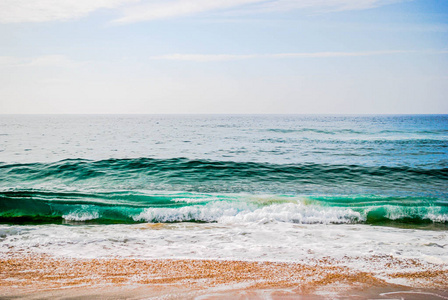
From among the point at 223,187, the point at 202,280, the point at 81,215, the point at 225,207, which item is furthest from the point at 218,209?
the point at 202,280

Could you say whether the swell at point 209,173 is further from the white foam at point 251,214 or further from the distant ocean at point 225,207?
the white foam at point 251,214

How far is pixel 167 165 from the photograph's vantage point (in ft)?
58.9

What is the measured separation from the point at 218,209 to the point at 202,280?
17.2 feet

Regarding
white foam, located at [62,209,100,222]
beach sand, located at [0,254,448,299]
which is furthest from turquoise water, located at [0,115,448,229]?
beach sand, located at [0,254,448,299]

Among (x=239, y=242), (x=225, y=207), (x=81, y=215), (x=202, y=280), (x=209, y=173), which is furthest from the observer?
(x=209, y=173)

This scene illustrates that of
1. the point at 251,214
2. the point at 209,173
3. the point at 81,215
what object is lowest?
the point at 81,215

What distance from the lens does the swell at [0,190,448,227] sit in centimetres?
940

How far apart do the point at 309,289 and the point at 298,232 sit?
11.2 feet

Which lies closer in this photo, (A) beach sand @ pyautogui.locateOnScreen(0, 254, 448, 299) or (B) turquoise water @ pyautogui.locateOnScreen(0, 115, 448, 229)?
(A) beach sand @ pyautogui.locateOnScreen(0, 254, 448, 299)

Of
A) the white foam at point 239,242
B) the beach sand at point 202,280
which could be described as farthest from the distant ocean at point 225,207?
the beach sand at point 202,280

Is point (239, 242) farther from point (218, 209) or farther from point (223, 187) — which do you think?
point (223, 187)

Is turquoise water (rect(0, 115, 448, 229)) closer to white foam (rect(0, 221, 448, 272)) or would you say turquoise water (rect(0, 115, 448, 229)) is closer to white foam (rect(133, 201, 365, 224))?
white foam (rect(133, 201, 365, 224))

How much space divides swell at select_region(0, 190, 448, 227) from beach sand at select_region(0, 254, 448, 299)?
12.0 ft

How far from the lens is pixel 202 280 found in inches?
184
